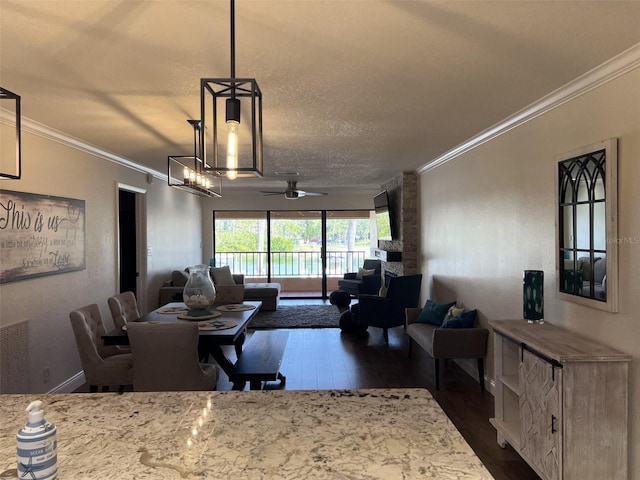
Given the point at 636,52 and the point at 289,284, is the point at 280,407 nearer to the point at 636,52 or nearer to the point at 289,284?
the point at 636,52

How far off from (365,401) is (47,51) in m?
2.22

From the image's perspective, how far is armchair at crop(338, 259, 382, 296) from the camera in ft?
27.0

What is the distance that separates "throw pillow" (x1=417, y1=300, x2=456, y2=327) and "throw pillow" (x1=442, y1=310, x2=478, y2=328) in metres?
0.54

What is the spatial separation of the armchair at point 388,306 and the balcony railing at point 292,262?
14.6 ft

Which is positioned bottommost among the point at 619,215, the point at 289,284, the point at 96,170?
the point at 289,284

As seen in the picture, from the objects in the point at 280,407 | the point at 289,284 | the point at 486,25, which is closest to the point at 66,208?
the point at 280,407

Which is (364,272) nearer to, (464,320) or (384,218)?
(384,218)

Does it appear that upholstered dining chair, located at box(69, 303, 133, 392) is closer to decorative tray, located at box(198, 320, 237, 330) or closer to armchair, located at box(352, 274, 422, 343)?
decorative tray, located at box(198, 320, 237, 330)

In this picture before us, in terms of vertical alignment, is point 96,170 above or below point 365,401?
above

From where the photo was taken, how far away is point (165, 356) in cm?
293

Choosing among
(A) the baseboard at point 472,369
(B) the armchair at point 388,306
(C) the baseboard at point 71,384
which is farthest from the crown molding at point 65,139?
(A) the baseboard at point 472,369

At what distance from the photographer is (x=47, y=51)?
6.80ft

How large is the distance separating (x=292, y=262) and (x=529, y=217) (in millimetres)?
7457

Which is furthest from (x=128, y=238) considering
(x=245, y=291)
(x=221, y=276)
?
(x=245, y=291)
